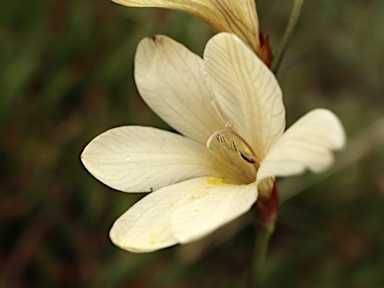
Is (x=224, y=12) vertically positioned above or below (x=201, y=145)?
above

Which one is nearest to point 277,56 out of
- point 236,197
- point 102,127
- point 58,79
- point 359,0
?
point 236,197

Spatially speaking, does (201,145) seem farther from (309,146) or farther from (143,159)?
(309,146)

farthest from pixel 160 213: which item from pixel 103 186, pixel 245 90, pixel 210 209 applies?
pixel 103 186

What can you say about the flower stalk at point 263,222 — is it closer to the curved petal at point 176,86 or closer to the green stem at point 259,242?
the green stem at point 259,242

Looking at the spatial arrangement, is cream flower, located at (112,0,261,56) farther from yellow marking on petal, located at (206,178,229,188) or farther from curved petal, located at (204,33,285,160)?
yellow marking on petal, located at (206,178,229,188)

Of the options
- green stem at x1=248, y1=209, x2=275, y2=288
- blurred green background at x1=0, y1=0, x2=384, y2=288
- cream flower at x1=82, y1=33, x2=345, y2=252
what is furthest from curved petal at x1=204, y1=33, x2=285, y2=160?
blurred green background at x1=0, y1=0, x2=384, y2=288

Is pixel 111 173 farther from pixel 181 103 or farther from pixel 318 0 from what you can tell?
pixel 318 0

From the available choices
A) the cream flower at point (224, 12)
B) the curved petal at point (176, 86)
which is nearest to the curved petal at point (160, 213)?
the curved petal at point (176, 86)
